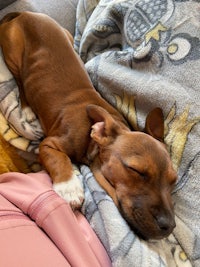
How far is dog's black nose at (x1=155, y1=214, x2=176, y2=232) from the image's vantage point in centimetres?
114

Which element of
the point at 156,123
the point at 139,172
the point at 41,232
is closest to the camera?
the point at 41,232

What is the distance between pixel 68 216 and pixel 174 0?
0.90m

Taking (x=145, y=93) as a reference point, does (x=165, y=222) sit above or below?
below

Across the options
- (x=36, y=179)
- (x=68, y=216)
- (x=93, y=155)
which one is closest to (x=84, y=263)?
(x=68, y=216)

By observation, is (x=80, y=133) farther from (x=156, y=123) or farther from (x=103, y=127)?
(x=156, y=123)

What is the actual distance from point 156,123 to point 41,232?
55 centimetres

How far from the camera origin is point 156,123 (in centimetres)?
137

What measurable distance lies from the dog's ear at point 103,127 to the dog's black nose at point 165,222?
0.34 meters

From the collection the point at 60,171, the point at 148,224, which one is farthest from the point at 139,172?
the point at 60,171

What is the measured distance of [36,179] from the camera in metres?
1.27

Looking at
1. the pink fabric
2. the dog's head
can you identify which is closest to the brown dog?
the dog's head

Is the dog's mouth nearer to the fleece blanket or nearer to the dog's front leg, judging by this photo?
the fleece blanket

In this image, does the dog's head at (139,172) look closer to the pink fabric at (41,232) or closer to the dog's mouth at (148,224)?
the dog's mouth at (148,224)

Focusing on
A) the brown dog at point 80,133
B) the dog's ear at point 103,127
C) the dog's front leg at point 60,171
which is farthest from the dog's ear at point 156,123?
the dog's front leg at point 60,171
